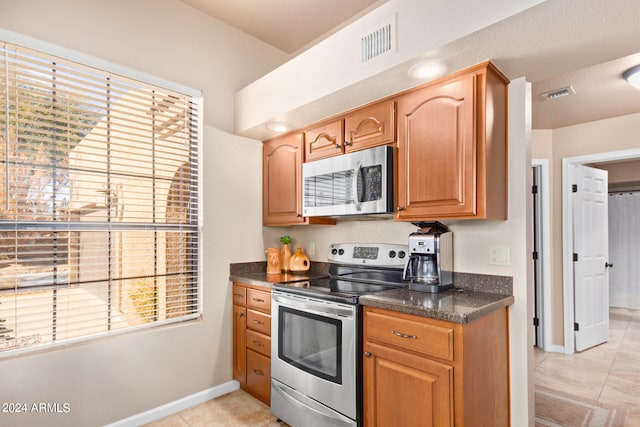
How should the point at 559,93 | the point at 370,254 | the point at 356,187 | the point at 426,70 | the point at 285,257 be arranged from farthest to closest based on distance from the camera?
1. the point at 285,257
2. the point at 559,93
3. the point at 370,254
4. the point at 356,187
5. the point at 426,70

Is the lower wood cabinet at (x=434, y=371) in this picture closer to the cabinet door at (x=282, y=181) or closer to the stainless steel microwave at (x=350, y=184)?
the stainless steel microwave at (x=350, y=184)

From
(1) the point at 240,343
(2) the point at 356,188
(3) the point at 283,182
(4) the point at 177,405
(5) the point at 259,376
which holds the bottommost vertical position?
(4) the point at 177,405

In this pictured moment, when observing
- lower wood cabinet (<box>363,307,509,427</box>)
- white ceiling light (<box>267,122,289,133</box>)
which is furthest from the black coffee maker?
white ceiling light (<box>267,122,289,133</box>)

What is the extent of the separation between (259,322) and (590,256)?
3763 millimetres

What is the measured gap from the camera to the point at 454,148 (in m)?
1.84

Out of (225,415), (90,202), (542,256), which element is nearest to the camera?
(90,202)

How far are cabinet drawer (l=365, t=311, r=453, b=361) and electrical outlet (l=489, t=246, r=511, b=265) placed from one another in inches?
26.1

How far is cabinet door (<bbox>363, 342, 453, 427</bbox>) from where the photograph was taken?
5.13ft

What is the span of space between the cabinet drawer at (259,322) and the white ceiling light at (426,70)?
185 cm

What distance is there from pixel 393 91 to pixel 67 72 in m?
1.96

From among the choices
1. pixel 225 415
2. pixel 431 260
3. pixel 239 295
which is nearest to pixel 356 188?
pixel 431 260

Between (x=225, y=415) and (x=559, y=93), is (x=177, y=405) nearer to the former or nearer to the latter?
(x=225, y=415)

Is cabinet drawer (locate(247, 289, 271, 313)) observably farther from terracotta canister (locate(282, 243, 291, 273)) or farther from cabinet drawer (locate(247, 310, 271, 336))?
terracotta canister (locate(282, 243, 291, 273))

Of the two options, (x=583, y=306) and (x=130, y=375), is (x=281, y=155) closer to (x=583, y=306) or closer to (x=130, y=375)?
(x=130, y=375)
